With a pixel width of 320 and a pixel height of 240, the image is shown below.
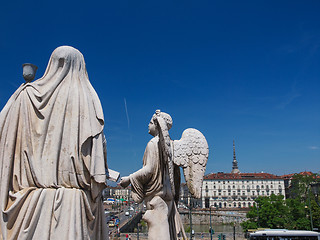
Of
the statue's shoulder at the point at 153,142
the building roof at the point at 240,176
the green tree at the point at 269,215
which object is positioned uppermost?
the building roof at the point at 240,176

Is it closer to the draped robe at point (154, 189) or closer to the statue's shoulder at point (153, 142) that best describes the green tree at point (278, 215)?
the draped robe at point (154, 189)

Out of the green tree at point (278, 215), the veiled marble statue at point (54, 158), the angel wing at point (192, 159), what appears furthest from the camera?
the green tree at point (278, 215)

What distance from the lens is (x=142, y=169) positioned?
6.44 metres

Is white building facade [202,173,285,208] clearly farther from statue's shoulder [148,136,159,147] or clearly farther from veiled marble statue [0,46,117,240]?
veiled marble statue [0,46,117,240]

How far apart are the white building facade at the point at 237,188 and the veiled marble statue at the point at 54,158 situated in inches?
4425

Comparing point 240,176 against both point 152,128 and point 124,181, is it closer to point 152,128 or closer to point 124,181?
point 152,128

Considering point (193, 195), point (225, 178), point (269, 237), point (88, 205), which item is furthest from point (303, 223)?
point (225, 178)

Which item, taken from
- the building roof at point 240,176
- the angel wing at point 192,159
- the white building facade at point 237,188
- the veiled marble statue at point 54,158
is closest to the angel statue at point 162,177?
the angel wing at point 192,159

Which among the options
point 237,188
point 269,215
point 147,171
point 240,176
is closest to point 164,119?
point 147,171

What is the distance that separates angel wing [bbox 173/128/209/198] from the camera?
6352 millimetres

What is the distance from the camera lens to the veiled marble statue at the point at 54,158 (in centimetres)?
363

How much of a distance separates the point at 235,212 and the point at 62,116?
319ft

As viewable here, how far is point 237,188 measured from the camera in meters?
115

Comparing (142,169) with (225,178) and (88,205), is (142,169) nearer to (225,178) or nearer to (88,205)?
(88,205)
